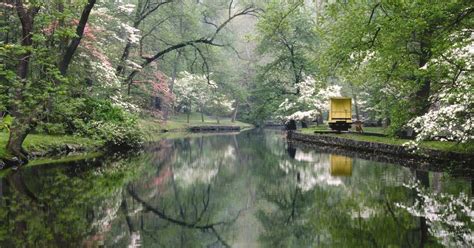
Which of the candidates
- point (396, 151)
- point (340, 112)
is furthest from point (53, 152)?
point (340, 112)

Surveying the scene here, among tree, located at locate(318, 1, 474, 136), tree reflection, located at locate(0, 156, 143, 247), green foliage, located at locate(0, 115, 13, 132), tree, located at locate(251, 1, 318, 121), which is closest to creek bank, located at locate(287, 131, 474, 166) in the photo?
tree, located at locate(318, 1, 474, 136)

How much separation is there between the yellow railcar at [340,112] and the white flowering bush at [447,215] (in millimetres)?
17895

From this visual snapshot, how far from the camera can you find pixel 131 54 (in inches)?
1180

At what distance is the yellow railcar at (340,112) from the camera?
1067 inches

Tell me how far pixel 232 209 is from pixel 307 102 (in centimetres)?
2498

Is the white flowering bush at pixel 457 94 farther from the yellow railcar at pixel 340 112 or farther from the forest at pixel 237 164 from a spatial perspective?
the yellow railcar at pixel 340 112

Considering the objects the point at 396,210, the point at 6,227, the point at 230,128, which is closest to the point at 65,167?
the point at 6,227

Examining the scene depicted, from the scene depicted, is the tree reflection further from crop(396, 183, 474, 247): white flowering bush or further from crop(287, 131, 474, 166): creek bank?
crop(287, 131, 474, 166): creek bank

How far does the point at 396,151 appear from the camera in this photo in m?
17.6

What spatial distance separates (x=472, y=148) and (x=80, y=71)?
1684cm

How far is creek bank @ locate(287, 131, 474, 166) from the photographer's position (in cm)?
1405

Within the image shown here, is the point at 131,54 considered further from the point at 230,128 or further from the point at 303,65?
the point at 230,128

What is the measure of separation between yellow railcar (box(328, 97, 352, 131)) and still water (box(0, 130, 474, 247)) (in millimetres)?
14297

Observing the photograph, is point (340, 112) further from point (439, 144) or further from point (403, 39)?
point (403, 39)
